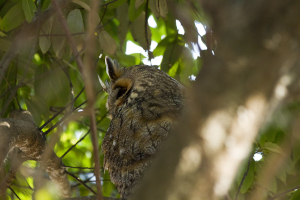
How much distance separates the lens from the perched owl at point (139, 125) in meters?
1.45

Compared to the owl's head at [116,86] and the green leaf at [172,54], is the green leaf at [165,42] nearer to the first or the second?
the green leaf at [172,54]

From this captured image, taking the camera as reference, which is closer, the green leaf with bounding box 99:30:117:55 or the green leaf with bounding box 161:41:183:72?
the green leaf with bounding box 99:30:117:55

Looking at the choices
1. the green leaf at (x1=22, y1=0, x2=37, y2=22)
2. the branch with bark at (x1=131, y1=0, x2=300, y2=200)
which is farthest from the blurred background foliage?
the branch with bark at (x1=131, y1=0, x2=300, y2=200)

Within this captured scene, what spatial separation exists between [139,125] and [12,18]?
923 mm

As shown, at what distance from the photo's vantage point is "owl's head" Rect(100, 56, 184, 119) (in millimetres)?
1689

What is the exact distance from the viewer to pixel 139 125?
5.08 ft

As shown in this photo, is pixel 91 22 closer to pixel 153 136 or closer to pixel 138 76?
pixel 153 136

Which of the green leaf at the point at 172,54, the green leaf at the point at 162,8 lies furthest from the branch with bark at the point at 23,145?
the green leaf at the point at 172,54

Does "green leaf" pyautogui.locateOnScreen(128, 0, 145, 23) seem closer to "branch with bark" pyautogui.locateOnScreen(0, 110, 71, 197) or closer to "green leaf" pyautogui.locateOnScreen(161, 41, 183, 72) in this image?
"green leaf" pyautogui.locateOnScreen(161, 41, 183, 72)

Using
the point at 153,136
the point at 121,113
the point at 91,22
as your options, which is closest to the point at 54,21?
the point at 121,113

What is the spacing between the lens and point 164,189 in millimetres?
552

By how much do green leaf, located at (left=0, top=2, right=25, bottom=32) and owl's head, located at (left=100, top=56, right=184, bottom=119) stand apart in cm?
76

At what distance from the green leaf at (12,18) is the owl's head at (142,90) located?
2.48 ft

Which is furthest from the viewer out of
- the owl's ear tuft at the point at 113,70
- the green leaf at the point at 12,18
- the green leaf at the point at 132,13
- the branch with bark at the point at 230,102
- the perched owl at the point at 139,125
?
the owl's ear tuft at the point at 113,70
